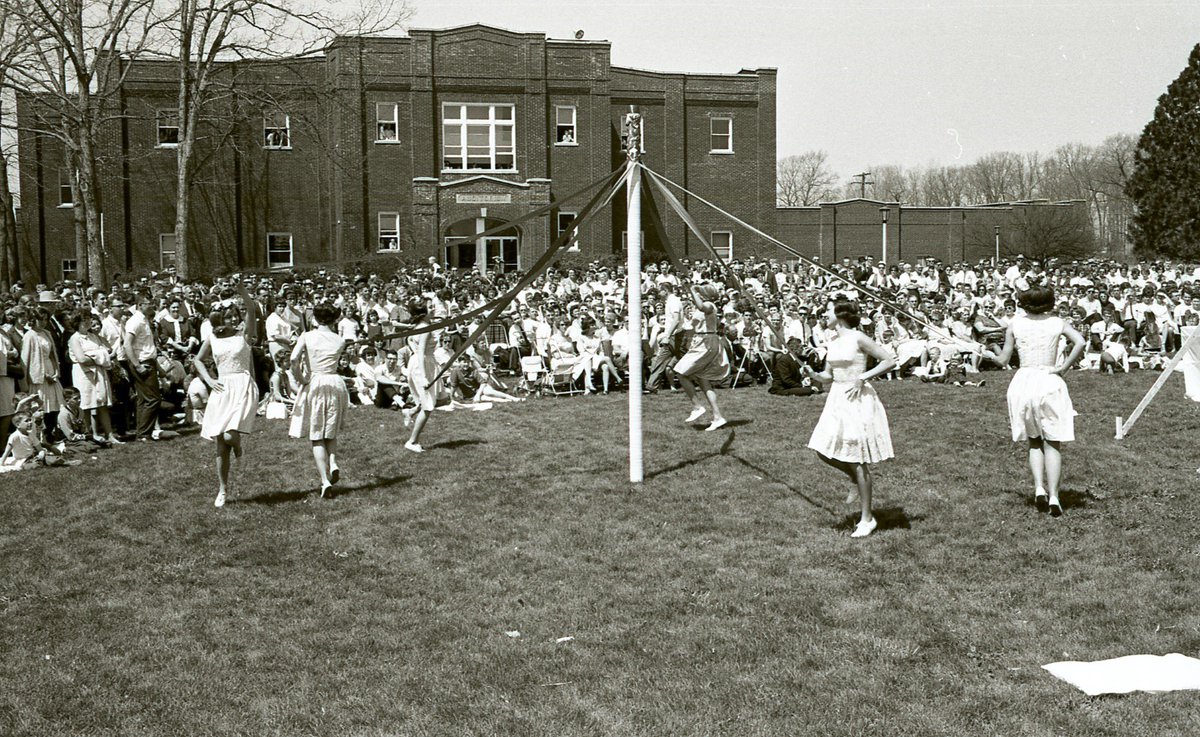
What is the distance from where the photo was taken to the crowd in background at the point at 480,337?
13.2 metres

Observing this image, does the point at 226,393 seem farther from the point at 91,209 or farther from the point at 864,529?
the point at 91,209

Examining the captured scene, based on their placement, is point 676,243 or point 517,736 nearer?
point 517,736

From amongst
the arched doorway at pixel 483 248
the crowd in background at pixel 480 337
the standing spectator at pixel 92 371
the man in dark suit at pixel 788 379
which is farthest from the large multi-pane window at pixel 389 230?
the standing spectator at pixel 92 371

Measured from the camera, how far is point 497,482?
10.3m

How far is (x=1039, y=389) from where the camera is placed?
26.9ft

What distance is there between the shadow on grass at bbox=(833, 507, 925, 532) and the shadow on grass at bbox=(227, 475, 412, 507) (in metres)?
4.44

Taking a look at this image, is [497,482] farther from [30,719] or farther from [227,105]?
[227,105]

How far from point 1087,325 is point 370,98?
23.6 m

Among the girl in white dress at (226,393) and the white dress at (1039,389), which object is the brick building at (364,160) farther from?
the white dress at (1039,389)

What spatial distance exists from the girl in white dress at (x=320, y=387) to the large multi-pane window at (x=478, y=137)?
2715cm

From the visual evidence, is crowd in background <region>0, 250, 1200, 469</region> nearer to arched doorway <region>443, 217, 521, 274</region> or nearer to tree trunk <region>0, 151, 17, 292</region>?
arched doorway <region>443, 217, 521, 274</region>

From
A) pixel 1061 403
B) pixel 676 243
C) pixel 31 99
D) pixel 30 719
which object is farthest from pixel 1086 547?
pixel 676 243

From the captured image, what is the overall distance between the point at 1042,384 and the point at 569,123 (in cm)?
3042

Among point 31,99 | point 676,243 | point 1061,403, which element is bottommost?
point 1061,403
